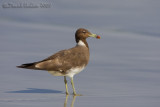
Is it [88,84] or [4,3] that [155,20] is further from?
[88,84]

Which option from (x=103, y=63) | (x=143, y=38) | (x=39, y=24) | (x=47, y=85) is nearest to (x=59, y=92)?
(x=47, y=85)

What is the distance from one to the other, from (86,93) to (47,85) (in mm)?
1117

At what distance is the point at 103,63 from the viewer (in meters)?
14.5

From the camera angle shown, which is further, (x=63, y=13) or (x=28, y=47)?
(x=63, y=13)

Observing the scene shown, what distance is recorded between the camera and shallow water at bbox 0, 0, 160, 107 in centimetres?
1141

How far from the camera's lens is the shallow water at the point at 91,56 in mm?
11414

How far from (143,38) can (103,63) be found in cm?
Result: 346

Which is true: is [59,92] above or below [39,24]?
below

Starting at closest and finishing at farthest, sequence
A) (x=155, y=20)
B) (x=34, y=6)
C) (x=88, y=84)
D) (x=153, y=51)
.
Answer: (x=88, y=84), (x=153, y=51), (x=155, y=20), (x=34, y=6)

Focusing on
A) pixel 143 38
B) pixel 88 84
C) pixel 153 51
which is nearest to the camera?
pixel 88 84

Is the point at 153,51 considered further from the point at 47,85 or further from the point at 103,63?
the point at 47,85

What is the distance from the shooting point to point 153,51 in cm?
1590

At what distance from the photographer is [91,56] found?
15484 millimetres

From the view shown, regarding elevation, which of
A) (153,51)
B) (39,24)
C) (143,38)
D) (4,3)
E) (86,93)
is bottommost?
(86,93)
